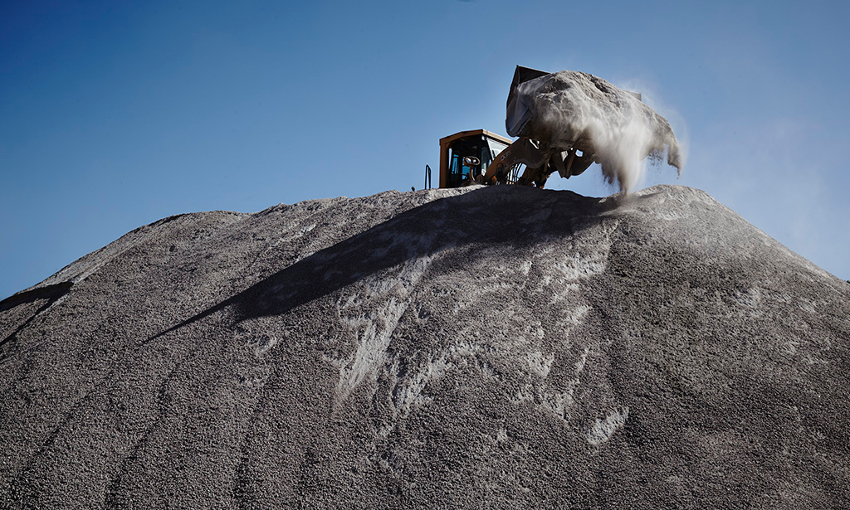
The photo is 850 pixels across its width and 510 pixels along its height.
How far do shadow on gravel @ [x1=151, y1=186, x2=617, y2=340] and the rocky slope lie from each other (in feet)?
0.13

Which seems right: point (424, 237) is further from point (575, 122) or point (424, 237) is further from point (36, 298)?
point (36, 298)

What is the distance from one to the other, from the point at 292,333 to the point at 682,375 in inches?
147

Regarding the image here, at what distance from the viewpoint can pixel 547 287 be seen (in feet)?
17.9

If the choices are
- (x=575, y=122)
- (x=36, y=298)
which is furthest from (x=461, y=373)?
(x=36, y=298)

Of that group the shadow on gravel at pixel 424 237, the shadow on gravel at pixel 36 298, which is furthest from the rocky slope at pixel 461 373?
the shadow on gravel at pixel 36 298

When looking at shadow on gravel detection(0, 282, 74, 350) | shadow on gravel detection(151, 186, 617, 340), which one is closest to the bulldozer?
shadow on gravel detection(151, 186, 617, 340)

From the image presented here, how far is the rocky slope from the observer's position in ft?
12.4

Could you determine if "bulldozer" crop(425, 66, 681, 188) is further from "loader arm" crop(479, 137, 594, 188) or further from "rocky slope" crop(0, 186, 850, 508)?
"rocky slope" crop(0, 186, 850, 508)

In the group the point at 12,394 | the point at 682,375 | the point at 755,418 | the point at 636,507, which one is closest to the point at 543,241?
the point at 682,375

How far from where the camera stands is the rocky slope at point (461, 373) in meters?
3.77

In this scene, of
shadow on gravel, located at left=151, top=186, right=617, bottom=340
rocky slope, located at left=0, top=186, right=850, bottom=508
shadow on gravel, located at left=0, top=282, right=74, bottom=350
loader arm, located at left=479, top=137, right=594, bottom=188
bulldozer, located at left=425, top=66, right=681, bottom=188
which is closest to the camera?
rocky slope, located at left=0, top=186, right=850, bottom=508

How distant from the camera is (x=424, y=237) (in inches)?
257

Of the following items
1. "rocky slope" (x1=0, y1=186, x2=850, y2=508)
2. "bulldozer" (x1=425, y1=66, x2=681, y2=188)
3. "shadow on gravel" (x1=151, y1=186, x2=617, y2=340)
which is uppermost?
"bulldozer" (x1=425, y1=66, x2=681, y2=188)

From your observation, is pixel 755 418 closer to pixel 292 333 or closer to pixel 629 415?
pixel 629 415
